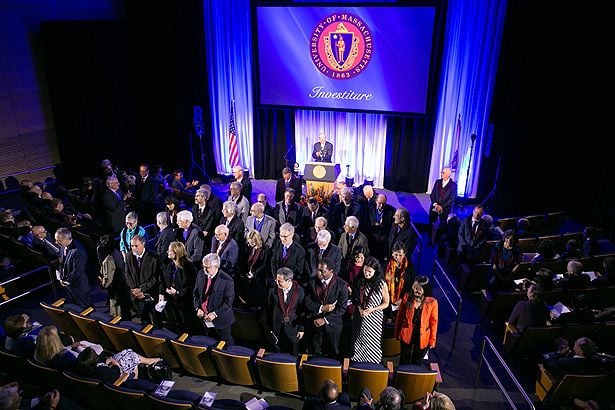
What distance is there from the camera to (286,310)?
5.19 metres

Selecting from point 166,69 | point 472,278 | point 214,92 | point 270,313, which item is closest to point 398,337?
point 270,313

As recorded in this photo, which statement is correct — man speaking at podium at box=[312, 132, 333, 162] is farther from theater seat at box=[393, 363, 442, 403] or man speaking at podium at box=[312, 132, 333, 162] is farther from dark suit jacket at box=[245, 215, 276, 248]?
theater seat at box=[393, 363, 442, 403]

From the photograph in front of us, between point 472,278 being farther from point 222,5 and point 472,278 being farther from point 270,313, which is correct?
point 222,5

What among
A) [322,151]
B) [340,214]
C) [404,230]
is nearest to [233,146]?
[322,151]

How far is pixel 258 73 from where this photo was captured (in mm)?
11672

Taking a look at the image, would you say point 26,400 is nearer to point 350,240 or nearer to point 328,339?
point 328,339

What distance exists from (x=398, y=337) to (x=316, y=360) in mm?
1020

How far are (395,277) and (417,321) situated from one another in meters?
0.91

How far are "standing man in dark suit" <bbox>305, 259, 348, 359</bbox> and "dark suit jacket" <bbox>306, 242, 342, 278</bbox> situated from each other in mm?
613

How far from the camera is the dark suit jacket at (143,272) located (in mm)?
5871

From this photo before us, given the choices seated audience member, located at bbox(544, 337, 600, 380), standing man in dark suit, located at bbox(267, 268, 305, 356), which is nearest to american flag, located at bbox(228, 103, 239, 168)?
standing man in dark suit, located at bbox(267, 268, 305, 356)

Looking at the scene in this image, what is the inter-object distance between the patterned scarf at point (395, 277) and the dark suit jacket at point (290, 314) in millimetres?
1195

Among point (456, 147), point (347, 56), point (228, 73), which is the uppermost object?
→ point (347, 56)

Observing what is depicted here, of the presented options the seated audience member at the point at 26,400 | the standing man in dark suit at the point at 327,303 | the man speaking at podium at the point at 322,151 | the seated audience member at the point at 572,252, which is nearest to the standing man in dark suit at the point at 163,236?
the seated audience member at the point at 26,400
